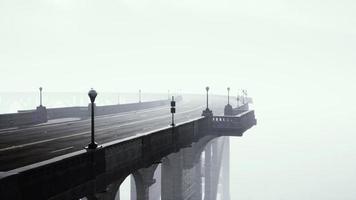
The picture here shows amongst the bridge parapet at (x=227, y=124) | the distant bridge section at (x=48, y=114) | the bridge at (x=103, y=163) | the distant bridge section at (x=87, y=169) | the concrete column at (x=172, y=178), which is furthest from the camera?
the distant bridge section at (x=48, y=114)

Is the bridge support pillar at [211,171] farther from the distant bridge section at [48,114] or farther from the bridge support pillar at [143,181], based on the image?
the bridge support pillar at [143,181]

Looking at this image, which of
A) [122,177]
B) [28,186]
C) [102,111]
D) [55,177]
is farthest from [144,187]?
[102,111]

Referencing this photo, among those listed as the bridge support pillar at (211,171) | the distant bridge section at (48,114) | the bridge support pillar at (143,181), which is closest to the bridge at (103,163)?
the bridge support pillar at (143,181)

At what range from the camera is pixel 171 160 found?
1187 inches

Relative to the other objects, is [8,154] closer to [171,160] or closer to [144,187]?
[144,187]

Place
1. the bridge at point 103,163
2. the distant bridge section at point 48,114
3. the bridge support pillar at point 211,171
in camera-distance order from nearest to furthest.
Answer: the bridge at point 103,163 < the distant bridge section at point 48,114 < the bridge support pillar at point 211,171

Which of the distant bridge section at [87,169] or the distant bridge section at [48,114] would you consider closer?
the distant bridge section at [87,169]

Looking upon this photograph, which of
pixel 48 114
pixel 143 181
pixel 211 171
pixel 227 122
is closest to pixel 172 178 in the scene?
pixel 143 181

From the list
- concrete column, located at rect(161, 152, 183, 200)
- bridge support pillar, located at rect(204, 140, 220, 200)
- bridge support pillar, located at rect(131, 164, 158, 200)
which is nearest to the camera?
bridge support pillar, located at rect(131, 164, 158, 200)

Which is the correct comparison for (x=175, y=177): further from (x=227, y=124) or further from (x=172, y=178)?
(x=227, y=124)

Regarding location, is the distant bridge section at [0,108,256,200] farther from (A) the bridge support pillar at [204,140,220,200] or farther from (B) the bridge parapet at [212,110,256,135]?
(A) the bridge support pillar at [204,140,220,200]

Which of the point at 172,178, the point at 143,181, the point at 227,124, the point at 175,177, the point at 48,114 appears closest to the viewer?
the point at 143,181

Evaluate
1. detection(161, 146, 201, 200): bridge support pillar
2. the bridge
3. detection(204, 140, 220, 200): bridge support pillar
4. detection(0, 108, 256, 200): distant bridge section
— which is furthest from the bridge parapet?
detection(204, 140, 220, 200): bridge support pillar

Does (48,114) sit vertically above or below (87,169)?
above
